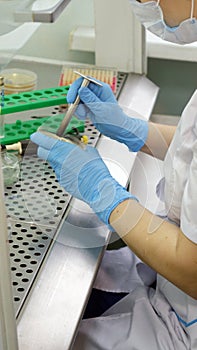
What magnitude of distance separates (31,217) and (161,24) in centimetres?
50

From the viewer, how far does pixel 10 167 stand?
150cm

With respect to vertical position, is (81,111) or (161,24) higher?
(161,24)

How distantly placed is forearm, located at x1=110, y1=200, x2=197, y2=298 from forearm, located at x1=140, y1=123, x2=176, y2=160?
0.30 meters

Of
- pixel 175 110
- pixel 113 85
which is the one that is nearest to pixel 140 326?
pixel 113 85

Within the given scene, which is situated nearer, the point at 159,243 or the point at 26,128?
the point at 159,243

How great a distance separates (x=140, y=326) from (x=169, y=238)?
0.21 metres

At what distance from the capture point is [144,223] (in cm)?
133

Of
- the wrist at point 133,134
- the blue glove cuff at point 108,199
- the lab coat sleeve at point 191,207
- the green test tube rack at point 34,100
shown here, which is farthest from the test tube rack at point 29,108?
the lab coat sleeve at point 191,207

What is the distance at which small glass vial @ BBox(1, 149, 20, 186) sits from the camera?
1.49 meters

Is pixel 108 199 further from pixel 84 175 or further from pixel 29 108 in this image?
pixel 29 108


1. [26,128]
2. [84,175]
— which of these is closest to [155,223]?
[84,175]

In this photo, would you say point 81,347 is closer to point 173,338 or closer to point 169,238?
point 173,338

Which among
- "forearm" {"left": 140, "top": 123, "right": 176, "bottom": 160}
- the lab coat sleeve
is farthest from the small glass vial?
the lab coat sleeve

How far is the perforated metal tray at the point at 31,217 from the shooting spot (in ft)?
4.22
